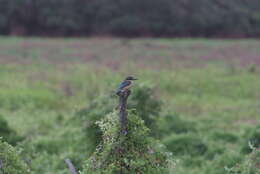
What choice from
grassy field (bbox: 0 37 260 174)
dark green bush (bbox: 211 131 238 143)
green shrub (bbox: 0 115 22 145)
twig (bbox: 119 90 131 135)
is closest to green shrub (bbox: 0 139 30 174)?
twig (bbox: 119 90 131 135)

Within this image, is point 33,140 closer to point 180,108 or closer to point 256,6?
point 180,108

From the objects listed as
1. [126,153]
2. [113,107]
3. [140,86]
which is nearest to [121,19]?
[140,86]

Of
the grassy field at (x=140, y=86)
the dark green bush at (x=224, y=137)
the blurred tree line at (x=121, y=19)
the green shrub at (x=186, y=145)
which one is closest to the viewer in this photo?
the grassy field at (x=140, y=86)

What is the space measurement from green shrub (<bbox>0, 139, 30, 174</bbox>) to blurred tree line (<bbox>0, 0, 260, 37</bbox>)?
122 feet

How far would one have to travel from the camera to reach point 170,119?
11797 mm

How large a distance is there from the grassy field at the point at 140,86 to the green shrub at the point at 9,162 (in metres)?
3.26

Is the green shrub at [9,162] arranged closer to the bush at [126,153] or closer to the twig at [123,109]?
the bush at [126,153]

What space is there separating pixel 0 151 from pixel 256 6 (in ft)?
163

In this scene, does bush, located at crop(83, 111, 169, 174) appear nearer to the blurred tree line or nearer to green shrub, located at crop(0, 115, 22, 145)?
green shrub, located at crop(0, 115, 22, 145)

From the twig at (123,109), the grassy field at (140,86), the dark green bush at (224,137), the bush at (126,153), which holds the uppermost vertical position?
the twig at (123,109)

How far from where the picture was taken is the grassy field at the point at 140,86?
31.3ft

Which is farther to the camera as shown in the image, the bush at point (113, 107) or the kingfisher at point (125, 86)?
the bush at point (113, 107)

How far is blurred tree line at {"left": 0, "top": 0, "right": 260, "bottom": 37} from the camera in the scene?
134 feet

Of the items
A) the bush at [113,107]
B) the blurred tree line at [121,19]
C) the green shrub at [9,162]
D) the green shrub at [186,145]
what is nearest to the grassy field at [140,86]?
the green shrub at [186,145]
